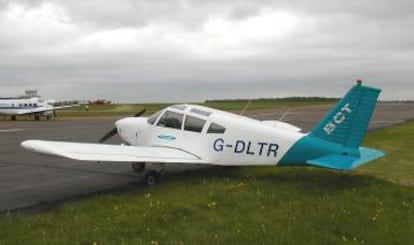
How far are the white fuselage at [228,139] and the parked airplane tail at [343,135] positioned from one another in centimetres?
35

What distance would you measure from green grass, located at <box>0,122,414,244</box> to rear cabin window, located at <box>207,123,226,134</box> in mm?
1042

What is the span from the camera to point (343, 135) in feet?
31.5

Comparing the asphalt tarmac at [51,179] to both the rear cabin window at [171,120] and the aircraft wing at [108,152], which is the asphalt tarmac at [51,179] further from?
the rear cabin window at [171,120]

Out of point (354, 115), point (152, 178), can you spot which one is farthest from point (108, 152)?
point (354, 115)

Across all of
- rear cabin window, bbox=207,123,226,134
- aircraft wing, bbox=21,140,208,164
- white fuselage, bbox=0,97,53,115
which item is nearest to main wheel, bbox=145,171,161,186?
aircraft wing, bbox=21,140,208,164

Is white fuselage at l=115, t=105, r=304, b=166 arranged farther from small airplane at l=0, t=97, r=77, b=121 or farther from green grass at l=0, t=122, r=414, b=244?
small airplane at l=0, t=97, r=77, b=121

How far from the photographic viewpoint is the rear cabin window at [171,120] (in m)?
11.3

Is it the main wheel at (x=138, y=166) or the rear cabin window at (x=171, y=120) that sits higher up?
the rear cabin window at (x=171, y=120)

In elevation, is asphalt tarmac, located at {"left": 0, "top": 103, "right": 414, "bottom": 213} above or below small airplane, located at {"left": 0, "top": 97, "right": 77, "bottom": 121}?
above

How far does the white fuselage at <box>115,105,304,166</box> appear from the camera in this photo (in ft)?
32.9

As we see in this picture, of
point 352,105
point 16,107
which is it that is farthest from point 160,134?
point 16,107

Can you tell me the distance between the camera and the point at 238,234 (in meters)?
6.38

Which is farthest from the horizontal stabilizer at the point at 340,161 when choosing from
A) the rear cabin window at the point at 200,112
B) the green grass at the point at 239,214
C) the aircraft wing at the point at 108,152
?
the rear cabin window at the point at 200,112

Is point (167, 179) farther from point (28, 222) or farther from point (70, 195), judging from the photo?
point (28, 222)
